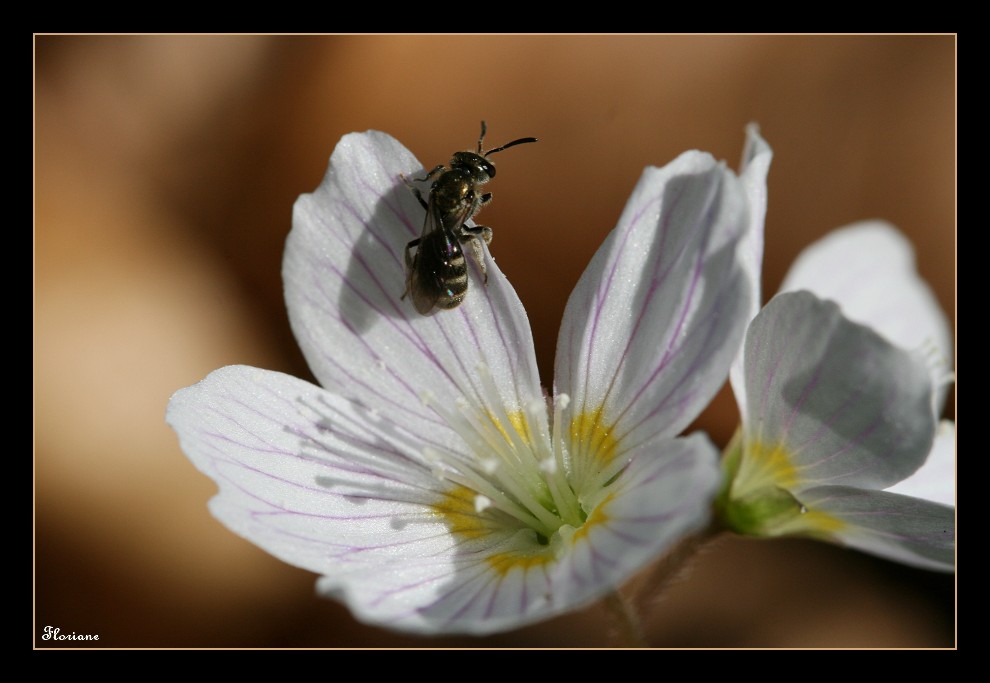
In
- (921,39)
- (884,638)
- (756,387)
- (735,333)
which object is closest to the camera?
(735,333)

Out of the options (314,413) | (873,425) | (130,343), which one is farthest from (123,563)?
(873,425)

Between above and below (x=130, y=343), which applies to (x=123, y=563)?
below

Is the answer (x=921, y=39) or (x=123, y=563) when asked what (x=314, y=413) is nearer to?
(x=123, y=563)

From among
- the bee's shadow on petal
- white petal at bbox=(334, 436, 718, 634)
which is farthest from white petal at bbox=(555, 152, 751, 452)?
the bee's shadow on petal

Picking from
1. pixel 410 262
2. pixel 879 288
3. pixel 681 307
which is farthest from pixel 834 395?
pixel 879 288

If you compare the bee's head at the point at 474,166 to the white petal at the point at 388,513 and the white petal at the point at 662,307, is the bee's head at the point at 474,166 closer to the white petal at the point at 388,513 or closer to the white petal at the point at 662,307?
the white petal at the point at 662,307
